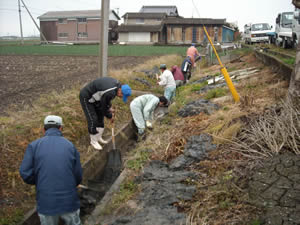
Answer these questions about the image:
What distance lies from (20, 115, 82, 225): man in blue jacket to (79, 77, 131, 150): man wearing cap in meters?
2.40

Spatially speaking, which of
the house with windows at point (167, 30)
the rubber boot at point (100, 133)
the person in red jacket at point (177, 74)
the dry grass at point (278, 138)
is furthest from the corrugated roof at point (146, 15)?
the dry grass at point (278, 138)

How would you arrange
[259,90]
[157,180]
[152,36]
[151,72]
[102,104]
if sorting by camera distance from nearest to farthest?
[157,180]
[102,104]
[259,90]
[151,72]
[152,36]

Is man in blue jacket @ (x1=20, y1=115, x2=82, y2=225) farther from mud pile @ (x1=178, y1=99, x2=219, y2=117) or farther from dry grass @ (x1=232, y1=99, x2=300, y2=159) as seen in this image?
mud pile @ (x1=178, y1=99, x2=219, y2=117)

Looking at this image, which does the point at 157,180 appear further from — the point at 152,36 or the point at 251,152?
the point at 152,36

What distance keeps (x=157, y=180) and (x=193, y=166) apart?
63 centimetres

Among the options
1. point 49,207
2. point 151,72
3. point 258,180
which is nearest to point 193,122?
point 258,180

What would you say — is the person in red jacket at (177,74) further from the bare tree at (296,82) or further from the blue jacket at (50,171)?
the blue jacket at (50,171)

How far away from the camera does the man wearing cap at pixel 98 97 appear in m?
5.58

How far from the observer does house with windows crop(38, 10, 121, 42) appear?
50062 mm

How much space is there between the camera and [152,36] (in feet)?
153

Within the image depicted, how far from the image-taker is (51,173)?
3121 millimetres

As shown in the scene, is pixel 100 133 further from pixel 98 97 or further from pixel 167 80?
pixel 167 80

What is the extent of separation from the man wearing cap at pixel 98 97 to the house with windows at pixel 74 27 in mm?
45781

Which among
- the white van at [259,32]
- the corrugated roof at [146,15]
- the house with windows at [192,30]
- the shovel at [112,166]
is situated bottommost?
the shovel at [112,166]
